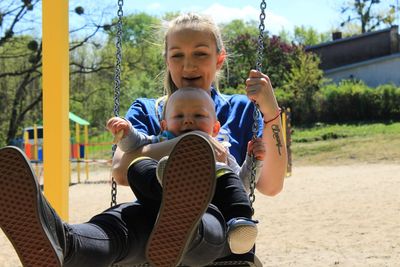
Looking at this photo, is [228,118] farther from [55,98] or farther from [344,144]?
[344,144]

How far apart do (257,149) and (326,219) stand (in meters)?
5.74

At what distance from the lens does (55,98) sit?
4.18 m

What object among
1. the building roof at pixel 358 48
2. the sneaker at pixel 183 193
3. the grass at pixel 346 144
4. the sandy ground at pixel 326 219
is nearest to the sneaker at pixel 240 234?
the sneaker at pixel 183 193

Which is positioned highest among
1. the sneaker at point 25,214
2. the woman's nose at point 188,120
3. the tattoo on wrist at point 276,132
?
the woman's nose at point 188,120

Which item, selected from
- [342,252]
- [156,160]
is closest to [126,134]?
[156,160]

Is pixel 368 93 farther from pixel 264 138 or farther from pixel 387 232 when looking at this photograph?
pixel 264 138

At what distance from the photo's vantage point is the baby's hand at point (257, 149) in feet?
7.17

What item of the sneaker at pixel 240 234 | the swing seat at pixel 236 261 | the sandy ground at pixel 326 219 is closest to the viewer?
the sneaker at pixel 240 234

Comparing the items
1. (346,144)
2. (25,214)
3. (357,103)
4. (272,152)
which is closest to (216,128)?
(272,152)

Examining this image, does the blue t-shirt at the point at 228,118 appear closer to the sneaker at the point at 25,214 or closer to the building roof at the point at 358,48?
the sneaker at the point at 25,214

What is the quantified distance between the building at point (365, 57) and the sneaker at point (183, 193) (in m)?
28.8

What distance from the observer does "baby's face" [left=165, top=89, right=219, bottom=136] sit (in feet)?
6.93

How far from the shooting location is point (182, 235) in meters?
1.63

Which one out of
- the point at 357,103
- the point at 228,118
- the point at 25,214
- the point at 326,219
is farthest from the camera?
the point at 357,103
